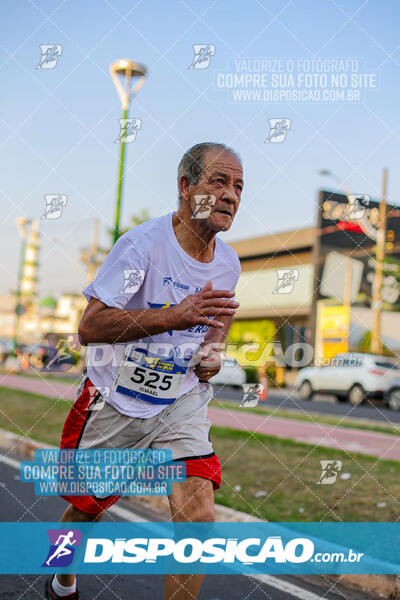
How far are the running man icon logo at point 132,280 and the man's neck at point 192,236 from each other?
23 cm

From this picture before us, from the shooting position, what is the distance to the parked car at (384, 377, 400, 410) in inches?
793

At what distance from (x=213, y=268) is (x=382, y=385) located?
18.7 m

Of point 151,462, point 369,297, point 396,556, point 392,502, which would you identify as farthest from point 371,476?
point 369,297

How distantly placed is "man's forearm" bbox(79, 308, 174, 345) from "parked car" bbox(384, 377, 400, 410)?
61.7 feet

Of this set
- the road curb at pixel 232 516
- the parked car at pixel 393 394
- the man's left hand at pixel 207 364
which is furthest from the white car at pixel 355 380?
the man's left hand at pixel 207 364

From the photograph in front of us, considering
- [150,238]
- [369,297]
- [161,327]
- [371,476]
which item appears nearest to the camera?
[161,327]

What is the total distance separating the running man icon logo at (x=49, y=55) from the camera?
4371 millimetres

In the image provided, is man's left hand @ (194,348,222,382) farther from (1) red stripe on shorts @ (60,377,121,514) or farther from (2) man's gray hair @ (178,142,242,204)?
(2) man's gray hair @ (178,142,242,204)

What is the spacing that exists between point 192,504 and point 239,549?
1907 millimetres

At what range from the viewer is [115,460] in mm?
2754

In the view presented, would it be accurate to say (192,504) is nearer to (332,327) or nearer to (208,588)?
(208,588)

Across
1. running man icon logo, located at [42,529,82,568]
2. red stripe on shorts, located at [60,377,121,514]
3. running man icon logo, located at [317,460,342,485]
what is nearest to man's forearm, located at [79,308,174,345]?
red stripe on shorts, located at [60,377,121,514]

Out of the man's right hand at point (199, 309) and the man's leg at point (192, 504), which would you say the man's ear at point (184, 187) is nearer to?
the man's right hand at point (199, 309)

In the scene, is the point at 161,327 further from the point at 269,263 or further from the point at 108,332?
the point at 269,263
